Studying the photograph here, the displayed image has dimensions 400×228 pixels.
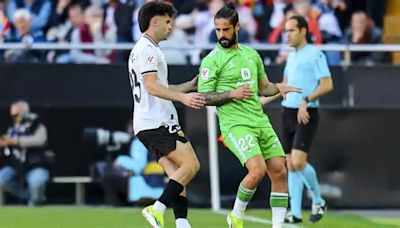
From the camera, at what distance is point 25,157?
1936cm

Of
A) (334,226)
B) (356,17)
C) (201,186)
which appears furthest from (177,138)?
(356,17)

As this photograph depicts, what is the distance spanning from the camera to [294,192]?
15.8 m

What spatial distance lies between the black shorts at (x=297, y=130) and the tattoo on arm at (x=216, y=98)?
11.2ft

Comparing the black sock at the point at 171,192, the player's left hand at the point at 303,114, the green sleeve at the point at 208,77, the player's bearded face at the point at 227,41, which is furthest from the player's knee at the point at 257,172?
the player's left hand at the point at 303,114

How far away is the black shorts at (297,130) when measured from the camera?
51.3 feet

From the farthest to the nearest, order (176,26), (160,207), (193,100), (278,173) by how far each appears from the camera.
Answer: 1. (176,26)
2. (278,173)
3. (160,207)
4. (193,100)

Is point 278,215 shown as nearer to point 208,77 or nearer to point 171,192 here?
point 171,192

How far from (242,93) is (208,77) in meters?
0.51

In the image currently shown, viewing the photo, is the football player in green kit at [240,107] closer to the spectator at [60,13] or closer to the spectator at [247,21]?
the spectator at [247,21]

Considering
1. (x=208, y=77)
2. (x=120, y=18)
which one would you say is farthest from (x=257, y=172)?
(x=120, y=18)

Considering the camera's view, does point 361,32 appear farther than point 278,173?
Yes

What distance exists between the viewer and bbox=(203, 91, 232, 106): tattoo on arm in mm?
12320

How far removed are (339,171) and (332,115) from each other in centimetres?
83

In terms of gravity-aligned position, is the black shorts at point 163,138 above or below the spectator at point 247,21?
below
